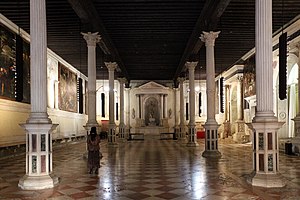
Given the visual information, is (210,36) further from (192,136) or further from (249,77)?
(249,77)

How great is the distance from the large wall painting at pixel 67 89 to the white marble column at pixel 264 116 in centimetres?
1823

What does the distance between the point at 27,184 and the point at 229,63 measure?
2193cm

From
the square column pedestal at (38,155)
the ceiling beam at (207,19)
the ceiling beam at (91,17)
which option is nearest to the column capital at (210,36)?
the ceiling beam at (207,19)

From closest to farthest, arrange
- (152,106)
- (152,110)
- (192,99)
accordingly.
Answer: (192,99) < (152,110) < (152,106)

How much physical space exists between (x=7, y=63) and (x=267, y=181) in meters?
12.3

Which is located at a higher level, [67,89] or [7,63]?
[7,63]

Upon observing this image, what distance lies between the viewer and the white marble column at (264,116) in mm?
8391

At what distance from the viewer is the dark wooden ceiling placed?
13.9 meters

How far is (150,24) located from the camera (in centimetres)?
1670

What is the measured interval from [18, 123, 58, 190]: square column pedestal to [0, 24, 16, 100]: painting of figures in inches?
308

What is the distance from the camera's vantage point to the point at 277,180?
325 inches

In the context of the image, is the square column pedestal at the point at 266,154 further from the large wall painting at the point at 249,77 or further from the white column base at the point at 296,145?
the large wall painting at the point at 249,77

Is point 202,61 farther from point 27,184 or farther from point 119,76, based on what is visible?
point 27,184

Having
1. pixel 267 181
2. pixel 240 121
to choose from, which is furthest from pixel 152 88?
pixel 267 181
